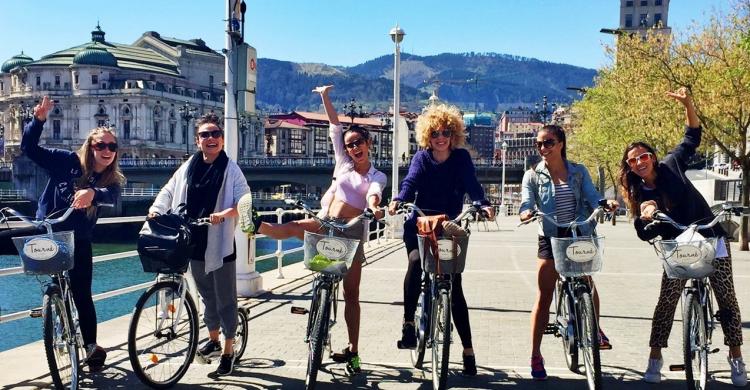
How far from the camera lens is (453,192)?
610cm

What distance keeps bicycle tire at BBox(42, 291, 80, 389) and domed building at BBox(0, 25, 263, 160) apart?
125 metres

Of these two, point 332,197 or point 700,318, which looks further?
point 332,197

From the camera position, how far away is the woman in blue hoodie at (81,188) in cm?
586

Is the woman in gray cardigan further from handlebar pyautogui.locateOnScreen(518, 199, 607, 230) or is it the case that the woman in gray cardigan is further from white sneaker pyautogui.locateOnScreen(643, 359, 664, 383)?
white sneaker pyautogui.locateOnScreen(643, 359, 664, 383)

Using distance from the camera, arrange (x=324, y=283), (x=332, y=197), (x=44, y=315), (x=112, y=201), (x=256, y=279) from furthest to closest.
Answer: (x=256, y=279), (x=332, y=197), (x=112, y=201), (x=324, y=283), (x=44, y=315)

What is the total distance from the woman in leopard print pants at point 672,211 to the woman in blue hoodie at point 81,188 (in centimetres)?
373

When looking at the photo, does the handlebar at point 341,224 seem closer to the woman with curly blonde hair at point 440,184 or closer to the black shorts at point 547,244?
the woman with curly blonde hair at point 440,184

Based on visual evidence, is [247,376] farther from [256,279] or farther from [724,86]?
[724,86]

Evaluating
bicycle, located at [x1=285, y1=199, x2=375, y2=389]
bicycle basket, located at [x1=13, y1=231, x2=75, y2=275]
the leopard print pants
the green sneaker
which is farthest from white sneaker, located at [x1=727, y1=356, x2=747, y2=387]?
bicycle basket, located at [x1=13, y1=231, x2=75, y2=275]

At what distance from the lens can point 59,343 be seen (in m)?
5.28

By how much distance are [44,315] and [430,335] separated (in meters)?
2.51

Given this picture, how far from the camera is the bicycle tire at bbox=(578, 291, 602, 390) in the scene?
5.26 metres

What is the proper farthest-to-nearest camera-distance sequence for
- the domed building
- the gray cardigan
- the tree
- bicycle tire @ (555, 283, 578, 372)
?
the domed building
the tree
the gray cardigan
bicycle tire @ (555, 283, 578, 372)

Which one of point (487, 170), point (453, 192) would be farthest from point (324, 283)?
point (487, 170)
